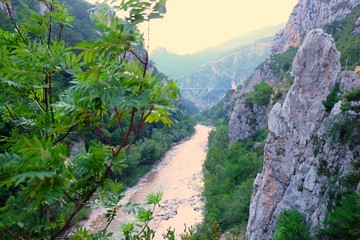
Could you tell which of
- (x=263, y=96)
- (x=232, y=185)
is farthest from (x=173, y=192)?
(x=263, y=96)

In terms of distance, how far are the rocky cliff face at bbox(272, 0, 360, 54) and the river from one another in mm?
38285

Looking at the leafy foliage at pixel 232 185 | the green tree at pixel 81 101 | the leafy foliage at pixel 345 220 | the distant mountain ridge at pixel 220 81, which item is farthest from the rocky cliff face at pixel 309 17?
the distant mountain ridge at pixel 220 81

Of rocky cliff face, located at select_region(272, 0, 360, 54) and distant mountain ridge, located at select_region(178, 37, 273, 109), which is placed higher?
rocky cliff face, located at select_region(272, 0, 360, 54)

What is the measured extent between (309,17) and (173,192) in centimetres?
6150

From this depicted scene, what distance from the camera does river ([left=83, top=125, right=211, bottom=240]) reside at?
2178 centimetres

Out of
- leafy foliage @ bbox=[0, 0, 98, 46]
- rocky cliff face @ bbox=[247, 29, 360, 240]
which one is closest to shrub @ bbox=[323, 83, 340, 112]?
rocky cliff face @ bbox=[247, 29, 360, 240]

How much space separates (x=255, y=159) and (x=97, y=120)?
2419cm

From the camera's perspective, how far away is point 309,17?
2657 inches

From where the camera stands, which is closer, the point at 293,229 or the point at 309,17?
the point at 293,229

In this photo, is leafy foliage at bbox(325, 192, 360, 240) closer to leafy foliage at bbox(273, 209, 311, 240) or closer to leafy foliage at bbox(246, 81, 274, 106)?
leafy foliage at bbox(273, 209, 311, 240)

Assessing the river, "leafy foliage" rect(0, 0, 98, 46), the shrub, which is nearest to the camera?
"leafy foliage" rect(0, 0, 98, 46)

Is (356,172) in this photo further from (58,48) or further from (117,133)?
(117,133)

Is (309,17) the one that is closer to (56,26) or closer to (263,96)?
(263,96)

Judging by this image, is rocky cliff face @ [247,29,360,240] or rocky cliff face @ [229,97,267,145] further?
rocky cliff face @ [229,97,267,145]
